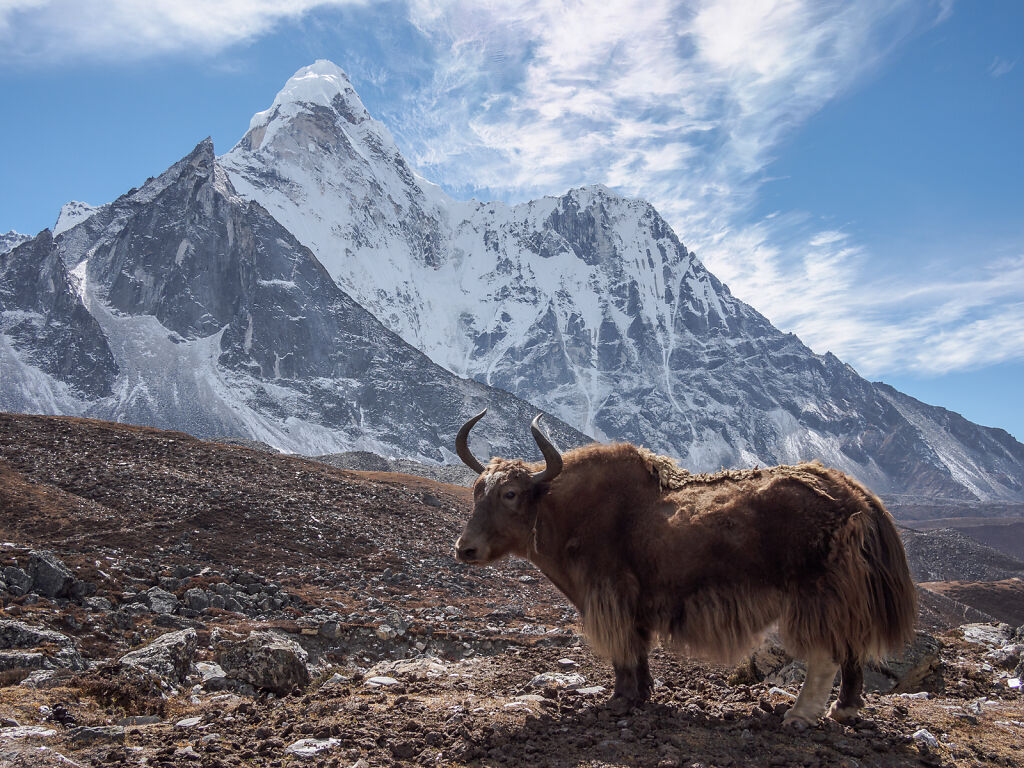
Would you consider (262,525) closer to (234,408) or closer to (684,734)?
(684,734)

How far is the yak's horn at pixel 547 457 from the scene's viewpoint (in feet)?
A: 23.5

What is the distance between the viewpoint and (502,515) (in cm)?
746

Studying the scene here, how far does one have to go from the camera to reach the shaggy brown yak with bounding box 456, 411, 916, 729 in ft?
20.0

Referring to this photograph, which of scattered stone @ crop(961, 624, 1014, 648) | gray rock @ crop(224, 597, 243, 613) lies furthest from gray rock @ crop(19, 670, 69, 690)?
scattered stone @ crop(961, 624, 1014, 648)

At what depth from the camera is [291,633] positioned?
15.0m

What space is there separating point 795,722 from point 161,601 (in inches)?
505

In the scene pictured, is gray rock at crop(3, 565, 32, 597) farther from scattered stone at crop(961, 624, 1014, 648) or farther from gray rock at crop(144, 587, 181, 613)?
scattered stone at crop(961, 624, 1014, 648)

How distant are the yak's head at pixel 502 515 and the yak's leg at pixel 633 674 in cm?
150

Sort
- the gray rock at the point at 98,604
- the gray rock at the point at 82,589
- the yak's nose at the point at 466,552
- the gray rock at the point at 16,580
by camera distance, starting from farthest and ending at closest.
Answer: the gray rock at the point at 82,589, the gray rock at the point at 98,604, the gray rock at the point at 16,580, the yak's nose at the point at 466,552

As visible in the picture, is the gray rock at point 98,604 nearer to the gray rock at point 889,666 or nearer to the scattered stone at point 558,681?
the scattered stone at point 558,681

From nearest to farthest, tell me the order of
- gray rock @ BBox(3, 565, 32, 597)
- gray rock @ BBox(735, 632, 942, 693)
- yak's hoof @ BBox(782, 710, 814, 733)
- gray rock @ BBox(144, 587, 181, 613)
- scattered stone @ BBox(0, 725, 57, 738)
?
scattered stone @ BBox(0, 725, 57, 738), yak's hoof @ BBox(782, 710, 814, 733), gray rock @ BBox(735, 632, 942, 693), gray rock @ BBox(3, 565, 32, 597), gray rock @ BBox(144, 587, 181, 613)

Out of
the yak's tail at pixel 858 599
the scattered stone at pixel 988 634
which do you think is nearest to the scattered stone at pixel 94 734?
the yak's tail at pixel 858 599

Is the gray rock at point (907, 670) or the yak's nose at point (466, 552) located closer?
the yak's nose at point (466, 552)

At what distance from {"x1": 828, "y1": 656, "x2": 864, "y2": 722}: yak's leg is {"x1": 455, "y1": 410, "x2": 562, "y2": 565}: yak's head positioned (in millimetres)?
3177
